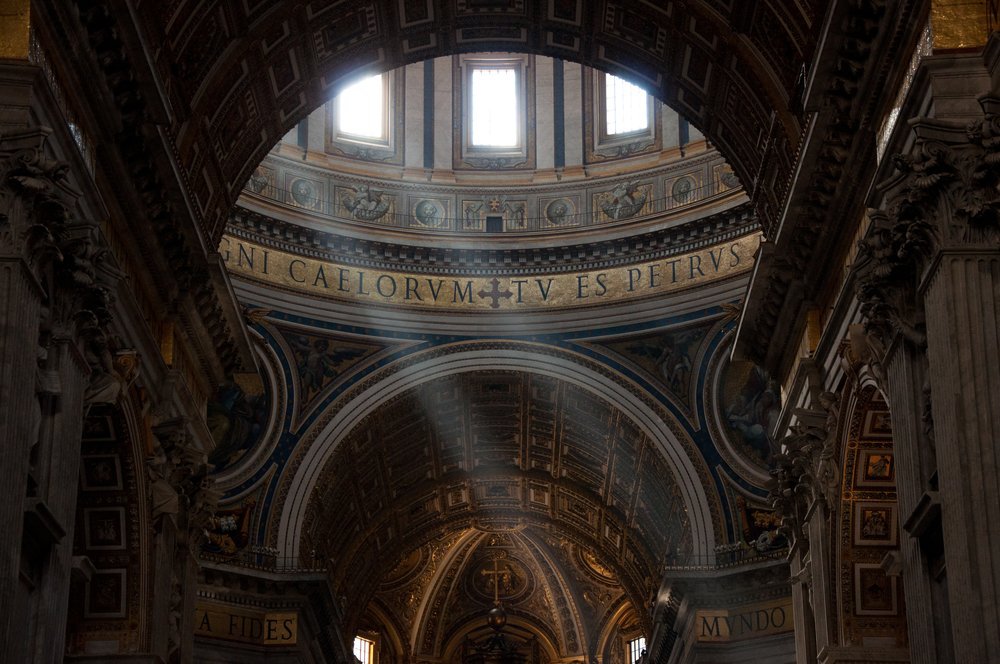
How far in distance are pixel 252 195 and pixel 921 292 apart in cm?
2074

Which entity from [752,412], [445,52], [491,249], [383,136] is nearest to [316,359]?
[491,249]

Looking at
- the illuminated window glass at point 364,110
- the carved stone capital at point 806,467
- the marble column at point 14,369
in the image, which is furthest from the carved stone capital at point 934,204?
the illuminated window glass at point 364,110

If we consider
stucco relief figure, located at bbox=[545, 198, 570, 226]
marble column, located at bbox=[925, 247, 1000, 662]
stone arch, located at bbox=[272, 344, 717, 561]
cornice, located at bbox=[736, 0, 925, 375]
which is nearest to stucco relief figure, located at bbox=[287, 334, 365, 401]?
stone arch, located at bbox=[272, 344, 717, 561]

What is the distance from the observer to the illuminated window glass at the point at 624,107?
34.7m

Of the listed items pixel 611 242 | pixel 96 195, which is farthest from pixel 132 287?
pixel 611 242

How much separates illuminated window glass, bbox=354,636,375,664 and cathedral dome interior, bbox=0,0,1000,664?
0.18 meters

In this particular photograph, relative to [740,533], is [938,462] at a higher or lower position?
lower

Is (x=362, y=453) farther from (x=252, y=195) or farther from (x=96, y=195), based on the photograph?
(x=96, y=195)

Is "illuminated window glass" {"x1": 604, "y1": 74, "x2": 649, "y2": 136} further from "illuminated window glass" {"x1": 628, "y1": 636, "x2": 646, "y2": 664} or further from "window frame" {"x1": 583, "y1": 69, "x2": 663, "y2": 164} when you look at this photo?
"illuminated window glass" {"x1": 628, "y1": 636, "x2": 646, "y2": 664}

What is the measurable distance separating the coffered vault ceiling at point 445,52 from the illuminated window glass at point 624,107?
1226 cm

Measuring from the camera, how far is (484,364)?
111 ft

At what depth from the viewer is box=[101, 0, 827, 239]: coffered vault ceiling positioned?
1862 centimetres

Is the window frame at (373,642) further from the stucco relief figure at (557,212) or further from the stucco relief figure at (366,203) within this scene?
the stucco relief figure at (557,212)

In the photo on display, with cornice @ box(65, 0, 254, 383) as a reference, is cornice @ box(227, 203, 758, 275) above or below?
above
